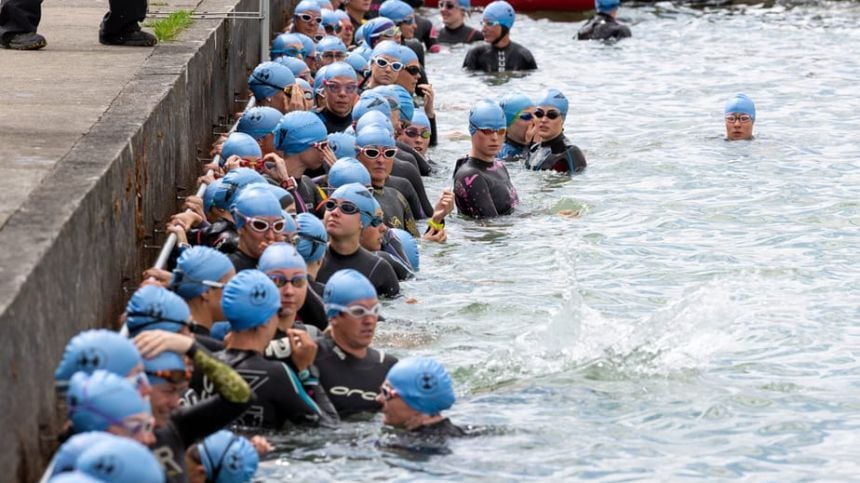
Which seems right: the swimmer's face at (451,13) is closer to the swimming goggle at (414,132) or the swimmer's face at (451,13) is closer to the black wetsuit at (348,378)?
the swimming goggle at (414,132)

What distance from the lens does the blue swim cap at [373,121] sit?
12445mm

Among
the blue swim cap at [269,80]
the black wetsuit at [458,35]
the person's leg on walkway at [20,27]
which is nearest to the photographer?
the person's leg on walkway at [20,27]

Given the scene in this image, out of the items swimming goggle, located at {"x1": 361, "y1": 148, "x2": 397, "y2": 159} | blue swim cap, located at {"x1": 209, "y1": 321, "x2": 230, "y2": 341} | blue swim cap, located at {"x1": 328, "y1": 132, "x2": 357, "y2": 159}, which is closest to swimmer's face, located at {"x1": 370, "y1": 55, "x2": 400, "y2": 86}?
blue swim cap, located at {"x1": 328, "y1": 132, "x2": 357, "y2": 159}

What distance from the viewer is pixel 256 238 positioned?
9.05 meters

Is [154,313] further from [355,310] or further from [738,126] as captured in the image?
[738,126]

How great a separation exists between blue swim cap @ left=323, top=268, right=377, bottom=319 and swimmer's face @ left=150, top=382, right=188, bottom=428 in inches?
68.9

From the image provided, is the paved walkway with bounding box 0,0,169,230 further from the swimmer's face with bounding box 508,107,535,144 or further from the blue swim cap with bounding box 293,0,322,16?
the swimmer's face with bounding box 508,107,535,144

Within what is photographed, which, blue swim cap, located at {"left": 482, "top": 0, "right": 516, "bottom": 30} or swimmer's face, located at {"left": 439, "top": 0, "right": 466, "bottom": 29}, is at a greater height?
blue swim cap, located at {"left": 482, "top": 0, "right": 516, "bottom": 30}

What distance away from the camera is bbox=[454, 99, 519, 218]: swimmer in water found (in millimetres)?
13531

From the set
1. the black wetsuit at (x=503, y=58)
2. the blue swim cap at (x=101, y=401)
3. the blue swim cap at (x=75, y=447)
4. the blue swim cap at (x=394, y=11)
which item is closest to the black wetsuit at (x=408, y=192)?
the blue swim cap at (x=101, y=401)

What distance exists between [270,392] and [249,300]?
1.83 ft

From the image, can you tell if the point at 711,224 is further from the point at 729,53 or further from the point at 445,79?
the point at 729,53

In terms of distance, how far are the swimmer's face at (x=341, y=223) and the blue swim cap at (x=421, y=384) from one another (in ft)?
8.51

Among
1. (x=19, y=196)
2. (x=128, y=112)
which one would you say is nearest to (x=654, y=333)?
(x=128, y=112)
